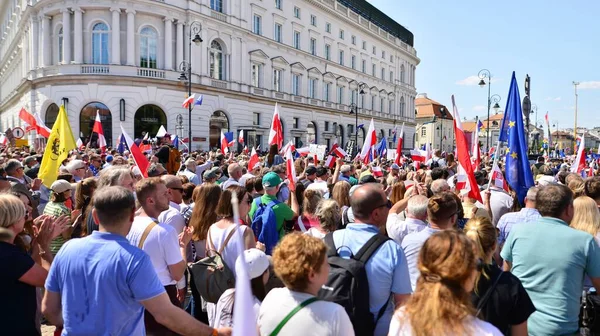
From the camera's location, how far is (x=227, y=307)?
3.24 m

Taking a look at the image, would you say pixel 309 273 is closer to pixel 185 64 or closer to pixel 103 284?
pixel 103 284

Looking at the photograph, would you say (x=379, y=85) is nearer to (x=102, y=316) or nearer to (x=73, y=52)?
(x=73, y=52)

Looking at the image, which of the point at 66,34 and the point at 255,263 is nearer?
the point at 255,263

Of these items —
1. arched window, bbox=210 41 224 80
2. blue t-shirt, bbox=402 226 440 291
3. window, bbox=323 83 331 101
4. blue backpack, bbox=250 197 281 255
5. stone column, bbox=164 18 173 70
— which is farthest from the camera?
window, bbox=323 83 331 101

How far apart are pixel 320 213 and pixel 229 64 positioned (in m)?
35.6

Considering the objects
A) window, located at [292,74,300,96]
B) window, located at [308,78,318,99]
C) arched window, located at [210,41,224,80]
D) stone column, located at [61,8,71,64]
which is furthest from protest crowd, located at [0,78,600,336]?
window, located at [308,78,318,99]

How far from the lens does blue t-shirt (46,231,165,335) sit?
2721mm

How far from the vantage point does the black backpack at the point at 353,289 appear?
9.88ft

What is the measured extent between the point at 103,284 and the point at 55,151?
7.36m

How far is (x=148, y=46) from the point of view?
33.3 metres

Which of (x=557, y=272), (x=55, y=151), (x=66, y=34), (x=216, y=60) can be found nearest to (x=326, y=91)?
(x=216, y=60)

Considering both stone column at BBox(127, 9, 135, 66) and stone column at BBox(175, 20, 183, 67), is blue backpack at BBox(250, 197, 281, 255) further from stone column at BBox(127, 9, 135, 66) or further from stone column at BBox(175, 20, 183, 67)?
stone column at BBox(175, 20, 183, 67)

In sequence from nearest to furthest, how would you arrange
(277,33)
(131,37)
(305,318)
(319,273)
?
(305,318), (319,273), (131,37), (277,33)

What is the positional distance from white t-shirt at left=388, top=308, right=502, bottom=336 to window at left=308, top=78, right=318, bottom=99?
4857 centimetres
